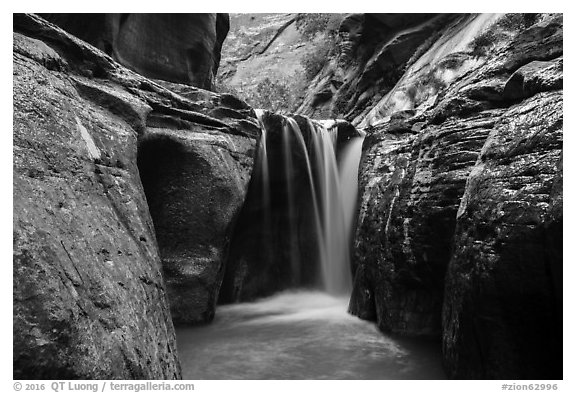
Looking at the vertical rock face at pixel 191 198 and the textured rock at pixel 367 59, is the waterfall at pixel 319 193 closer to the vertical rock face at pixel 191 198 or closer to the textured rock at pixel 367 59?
the vertical rock face at pixel 191 198

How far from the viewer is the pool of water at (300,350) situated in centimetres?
602

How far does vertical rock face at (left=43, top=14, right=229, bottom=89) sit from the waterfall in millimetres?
6026

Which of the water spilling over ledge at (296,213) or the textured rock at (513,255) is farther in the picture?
the water spilling over ledge at (296,213)

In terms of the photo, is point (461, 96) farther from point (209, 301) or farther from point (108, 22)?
point (108, 22)

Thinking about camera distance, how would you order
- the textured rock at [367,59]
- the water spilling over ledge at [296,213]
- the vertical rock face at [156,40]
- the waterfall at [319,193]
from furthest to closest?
the textured rock at [367,59] → the vertical rock face at [156,40] → the waterfall at [319,193] → the water spilling over ledge at [296,213]

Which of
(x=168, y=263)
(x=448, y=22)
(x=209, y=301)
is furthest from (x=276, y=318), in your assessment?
(x=448, y=22)

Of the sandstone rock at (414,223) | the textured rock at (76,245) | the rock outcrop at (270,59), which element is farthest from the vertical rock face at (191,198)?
the rock outcrop at (270,59)

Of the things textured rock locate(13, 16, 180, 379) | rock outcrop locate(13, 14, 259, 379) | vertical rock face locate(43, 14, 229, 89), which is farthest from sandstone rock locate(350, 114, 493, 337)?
vertical rock face locate(43, 14, 229, 89)

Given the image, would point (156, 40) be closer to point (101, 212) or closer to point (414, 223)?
point (414, 223)

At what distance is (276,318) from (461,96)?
5.77 metres

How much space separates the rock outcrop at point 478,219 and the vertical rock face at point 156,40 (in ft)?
28.3

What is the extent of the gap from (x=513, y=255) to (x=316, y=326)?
484 centimetres

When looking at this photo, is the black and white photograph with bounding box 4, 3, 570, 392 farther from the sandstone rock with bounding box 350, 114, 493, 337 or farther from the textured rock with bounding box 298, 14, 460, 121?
the textured rock with bounding box 298, 14, 460, 121

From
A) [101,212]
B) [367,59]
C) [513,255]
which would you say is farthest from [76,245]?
[367,59]
